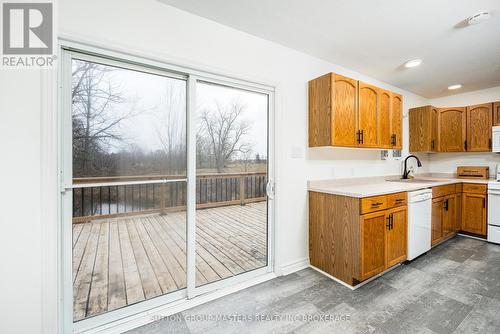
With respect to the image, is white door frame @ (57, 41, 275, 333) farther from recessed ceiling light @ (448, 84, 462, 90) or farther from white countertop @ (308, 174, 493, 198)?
recessed ceiling light @ (448, 84, 462, 90)

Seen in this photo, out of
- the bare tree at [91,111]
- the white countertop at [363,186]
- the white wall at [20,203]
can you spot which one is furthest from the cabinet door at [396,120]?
the white wall at [20,203]

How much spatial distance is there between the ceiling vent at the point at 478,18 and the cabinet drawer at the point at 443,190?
199 centimetres

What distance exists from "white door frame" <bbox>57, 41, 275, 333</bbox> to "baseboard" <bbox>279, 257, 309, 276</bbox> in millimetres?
217

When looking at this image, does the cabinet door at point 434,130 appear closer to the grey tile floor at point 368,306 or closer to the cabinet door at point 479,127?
the cabinet door at point 479,127

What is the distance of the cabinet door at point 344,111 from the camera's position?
7.94 ft

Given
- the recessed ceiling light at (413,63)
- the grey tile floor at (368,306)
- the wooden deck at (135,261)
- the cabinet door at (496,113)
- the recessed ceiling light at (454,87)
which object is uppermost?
the recessed ceiling light at (454,87)

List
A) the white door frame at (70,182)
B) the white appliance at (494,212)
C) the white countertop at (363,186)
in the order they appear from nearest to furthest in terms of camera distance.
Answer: the white door frame at (70,182)
the white countertop at (363,186)
the white appliance at (494,212)

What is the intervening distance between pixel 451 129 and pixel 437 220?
6.44 ft

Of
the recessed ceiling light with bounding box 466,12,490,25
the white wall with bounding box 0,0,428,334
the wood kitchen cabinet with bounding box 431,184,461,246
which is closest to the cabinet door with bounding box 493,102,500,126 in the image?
the wood kitchen cabinet with bounding box 431,184,461,246

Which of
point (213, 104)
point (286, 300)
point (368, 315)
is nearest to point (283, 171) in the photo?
point (213, 104)

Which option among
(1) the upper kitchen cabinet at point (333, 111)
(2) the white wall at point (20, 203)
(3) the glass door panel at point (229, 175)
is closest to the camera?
(2) the white wall at point (20, 203)

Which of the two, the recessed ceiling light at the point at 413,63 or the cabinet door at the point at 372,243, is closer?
the cabinet door at the point at 372,243

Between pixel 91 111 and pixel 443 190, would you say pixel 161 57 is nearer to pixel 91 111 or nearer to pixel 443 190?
pixel 91 111

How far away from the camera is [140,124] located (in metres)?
1.82
